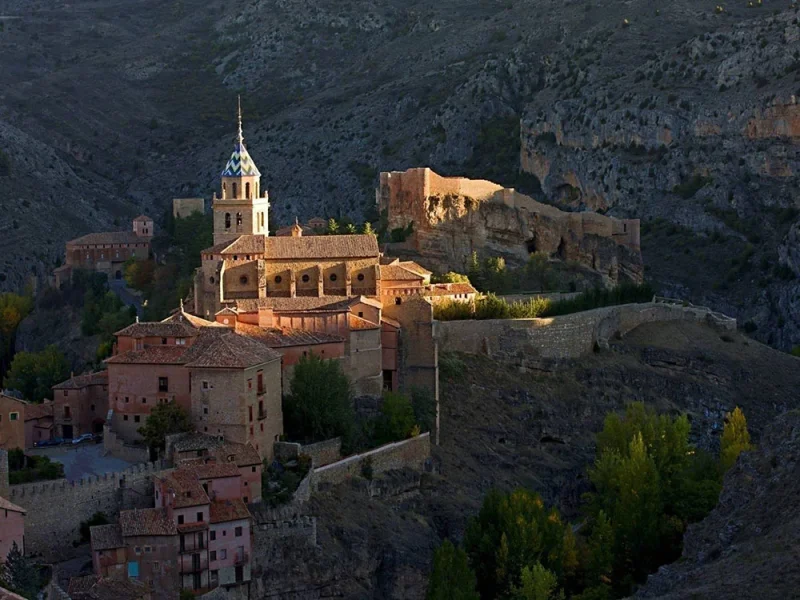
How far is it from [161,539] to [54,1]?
14118cm

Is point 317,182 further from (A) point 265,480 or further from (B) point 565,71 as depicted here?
(A) point 265,480

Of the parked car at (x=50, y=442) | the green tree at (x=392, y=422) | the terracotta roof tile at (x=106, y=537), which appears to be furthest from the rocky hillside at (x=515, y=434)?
the parked car at (x=50, y=442)

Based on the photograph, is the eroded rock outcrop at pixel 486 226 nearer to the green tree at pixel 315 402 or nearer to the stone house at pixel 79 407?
the green tree at pixel 315 402

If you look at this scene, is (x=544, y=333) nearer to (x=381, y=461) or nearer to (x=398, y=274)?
(x=398, y=274)

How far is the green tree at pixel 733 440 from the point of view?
75.1 metres

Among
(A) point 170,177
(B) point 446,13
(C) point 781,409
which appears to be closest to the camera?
(C) point 781,409

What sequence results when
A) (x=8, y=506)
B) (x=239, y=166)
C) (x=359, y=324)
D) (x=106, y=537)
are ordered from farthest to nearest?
(x=239, y=166) → (x=359, y=324) → (x=106, y=537) → (x=8, y=506)

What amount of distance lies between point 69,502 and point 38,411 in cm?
914

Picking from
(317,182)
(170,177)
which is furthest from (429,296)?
(170,177)

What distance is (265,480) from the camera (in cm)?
6600

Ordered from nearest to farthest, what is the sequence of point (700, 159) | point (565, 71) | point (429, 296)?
point (429, 296), point (700, 159), point (565, 71)

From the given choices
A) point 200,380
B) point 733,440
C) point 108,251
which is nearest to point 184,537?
point 200,380

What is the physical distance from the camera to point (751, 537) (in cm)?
5597

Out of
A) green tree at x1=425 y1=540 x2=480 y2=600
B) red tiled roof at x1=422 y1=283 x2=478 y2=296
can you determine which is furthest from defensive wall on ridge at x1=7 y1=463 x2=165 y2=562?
red tiled roof at x1=422 y1=283 x2=478 y2=296
